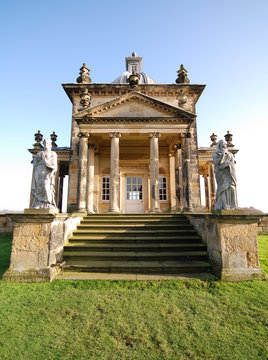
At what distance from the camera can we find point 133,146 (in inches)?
550

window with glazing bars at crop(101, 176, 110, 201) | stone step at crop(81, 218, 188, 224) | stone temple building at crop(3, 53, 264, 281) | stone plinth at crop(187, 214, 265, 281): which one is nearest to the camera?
stone plinth at crop(187, 214, 265, 281)

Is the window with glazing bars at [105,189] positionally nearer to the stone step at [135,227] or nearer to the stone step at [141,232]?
the stone step at [135,227]

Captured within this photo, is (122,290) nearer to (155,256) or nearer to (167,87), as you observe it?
(155,256)

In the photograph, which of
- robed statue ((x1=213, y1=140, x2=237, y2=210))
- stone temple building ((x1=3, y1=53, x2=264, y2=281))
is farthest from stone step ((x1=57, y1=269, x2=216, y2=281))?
robed statue ((x1=213, y1=140, x2=237, y2=210))

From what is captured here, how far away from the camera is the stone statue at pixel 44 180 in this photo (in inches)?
208

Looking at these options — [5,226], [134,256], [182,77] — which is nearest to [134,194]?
[5,226]

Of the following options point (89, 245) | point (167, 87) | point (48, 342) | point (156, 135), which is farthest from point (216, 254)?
point (167, 87)

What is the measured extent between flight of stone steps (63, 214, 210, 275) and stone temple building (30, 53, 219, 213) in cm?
A: 225

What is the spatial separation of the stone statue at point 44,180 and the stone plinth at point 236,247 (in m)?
4.50

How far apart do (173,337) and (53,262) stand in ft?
11.4

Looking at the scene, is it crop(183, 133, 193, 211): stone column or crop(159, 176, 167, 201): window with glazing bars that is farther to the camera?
crop(159, 176, 167, 201): window with glazing bars

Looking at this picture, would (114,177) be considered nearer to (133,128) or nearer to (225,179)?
(133,128)

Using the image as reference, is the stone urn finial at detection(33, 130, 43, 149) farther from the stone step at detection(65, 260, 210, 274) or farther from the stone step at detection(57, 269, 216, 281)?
the stone step at detection(57, 269, 216, 281)

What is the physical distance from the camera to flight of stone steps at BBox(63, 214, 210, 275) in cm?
518
